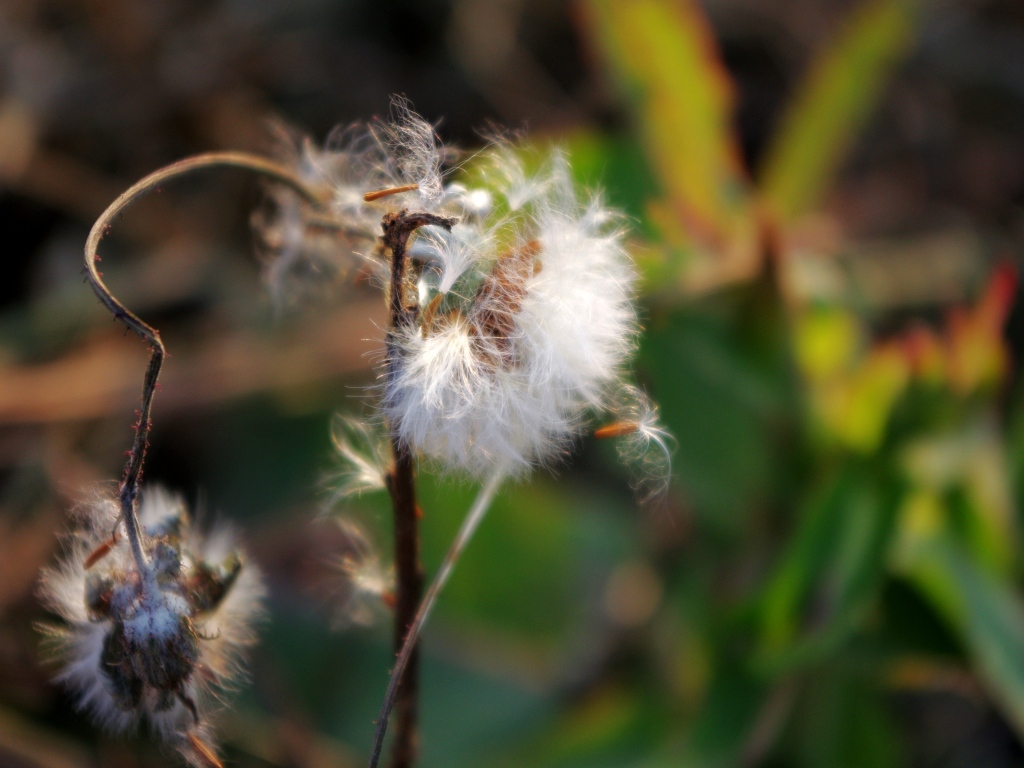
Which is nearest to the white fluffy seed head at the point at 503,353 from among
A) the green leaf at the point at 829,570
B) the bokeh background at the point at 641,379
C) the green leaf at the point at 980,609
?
the bokeh background at the point at 641,379

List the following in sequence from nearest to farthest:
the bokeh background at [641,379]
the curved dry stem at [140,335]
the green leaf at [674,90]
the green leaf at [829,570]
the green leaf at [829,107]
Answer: the curved dry stem at [140,335]
the green leaf at [829,570]
the bokeh background at [641,379]
the green leaf at [674,90]
the green leaf at [829,107]

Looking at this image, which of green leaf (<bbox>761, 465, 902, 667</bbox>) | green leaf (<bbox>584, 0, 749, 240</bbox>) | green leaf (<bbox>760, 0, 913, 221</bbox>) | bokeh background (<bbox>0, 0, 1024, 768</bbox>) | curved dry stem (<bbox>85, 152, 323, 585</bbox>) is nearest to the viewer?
curved dry stem (<bbox>85, 152, 323, 585</bbox>)

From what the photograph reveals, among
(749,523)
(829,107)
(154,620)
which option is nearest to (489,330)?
(154,620)

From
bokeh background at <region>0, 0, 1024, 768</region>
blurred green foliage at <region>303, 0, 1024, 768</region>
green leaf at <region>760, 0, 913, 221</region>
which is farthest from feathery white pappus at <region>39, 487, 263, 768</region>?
green leaf at <region>760, 0, 913, 221</region>

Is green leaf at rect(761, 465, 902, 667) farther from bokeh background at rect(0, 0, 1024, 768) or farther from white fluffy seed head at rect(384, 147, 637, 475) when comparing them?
white fluffy seed head at rect(384, 147, 637, 475)

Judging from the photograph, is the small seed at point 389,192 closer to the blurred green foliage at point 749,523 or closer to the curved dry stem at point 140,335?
the curved dry stem at point 140,335

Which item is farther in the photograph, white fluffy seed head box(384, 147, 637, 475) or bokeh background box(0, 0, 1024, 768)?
bokeh background box(0, 0, 1024, 768)

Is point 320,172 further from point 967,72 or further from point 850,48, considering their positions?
point 967,72
